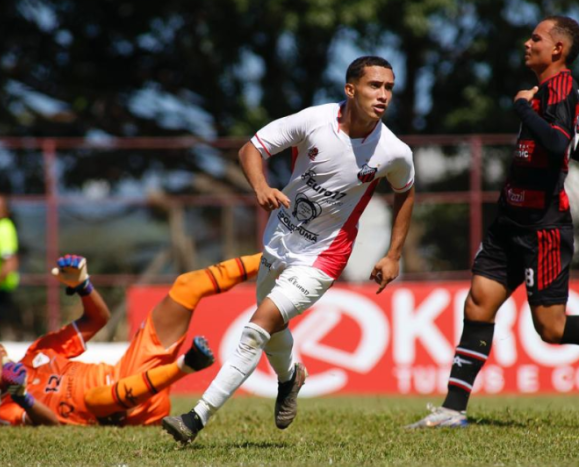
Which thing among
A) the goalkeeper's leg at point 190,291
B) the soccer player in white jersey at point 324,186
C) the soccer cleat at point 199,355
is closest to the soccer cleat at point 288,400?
A: the soccer player in white jersey at point 324,186

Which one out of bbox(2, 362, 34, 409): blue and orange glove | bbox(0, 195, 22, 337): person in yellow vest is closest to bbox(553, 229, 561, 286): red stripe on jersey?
bbox(2, 362, 34, 409): blue and orange glove

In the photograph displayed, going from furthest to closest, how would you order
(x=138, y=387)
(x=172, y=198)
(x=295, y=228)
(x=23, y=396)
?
(x=172, y=198)
(x=23, y=396)
(x=138, y=387)
(x=295, y=228)

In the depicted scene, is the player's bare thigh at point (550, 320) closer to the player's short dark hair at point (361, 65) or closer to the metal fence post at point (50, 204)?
the player's short dark hair at point (361, 65)

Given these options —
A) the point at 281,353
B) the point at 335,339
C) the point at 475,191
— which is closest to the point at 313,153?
the point at 281,353

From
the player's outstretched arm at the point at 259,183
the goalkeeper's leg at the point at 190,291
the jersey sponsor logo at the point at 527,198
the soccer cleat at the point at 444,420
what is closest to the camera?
the player's outstretched arm at the point at 259,183

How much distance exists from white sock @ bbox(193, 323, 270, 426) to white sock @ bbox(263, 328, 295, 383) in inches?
23.0

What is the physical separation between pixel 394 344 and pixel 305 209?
6.31m

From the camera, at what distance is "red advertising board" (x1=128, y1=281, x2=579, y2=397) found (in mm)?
11789

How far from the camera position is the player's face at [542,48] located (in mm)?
6156

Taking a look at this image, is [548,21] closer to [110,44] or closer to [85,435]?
[85,435]

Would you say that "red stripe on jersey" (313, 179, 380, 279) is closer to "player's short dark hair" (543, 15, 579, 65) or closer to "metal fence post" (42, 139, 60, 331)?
"player's short dark hair" (543, 15, 579, 65)

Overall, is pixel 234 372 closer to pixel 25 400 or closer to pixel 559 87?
pixel 25 400

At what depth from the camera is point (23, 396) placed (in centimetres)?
668

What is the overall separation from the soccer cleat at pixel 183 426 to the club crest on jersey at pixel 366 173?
5.45ft
